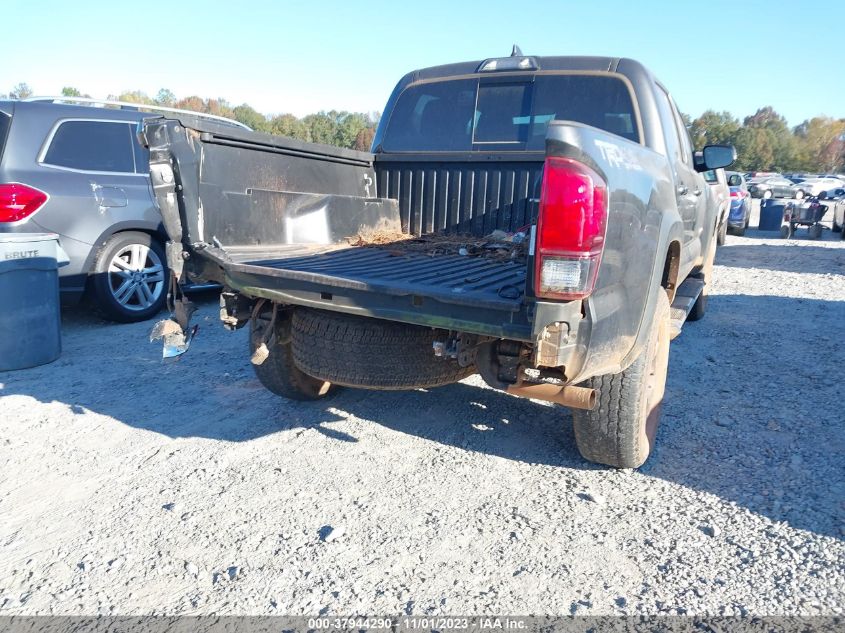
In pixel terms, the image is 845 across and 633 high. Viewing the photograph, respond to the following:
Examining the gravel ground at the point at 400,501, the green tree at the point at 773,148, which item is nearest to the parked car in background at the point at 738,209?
the gravel ground at the point at 400,501

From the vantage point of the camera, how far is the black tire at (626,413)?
113 inches

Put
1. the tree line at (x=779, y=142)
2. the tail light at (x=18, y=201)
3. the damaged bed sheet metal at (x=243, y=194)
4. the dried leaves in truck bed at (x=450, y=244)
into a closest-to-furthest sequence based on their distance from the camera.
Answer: the damaged bed sheet metal at (x=243, y=194) → the dried leaves in truck bed at (x=450, y=244) → the tail light at (x=18, y=201) → the tree line at (x=779, y=142)

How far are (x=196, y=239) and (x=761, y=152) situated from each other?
75.6m

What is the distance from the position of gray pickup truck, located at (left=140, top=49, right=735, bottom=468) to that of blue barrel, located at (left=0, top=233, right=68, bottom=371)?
227 centimetres

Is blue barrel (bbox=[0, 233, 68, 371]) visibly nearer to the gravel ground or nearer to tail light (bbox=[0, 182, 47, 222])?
the gravel ground

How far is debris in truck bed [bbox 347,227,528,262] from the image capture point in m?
3.59

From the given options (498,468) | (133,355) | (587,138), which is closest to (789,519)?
(498,468)

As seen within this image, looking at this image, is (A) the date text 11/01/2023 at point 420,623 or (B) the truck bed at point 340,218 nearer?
(A) the date text 11/01/2023 at point 420,623

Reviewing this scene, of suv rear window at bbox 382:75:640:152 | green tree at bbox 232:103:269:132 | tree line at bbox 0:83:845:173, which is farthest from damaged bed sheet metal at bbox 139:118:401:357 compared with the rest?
green tree at bbox 232:103:269:132

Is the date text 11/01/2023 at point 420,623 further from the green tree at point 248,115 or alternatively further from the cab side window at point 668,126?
the green tree at point 248,115

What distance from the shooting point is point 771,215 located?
1741 cm

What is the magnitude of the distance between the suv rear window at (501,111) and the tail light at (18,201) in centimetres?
308

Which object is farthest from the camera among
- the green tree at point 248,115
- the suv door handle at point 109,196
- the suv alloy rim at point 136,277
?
the green tree at point 248,115

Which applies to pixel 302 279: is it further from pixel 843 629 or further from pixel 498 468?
pixel 843 629
